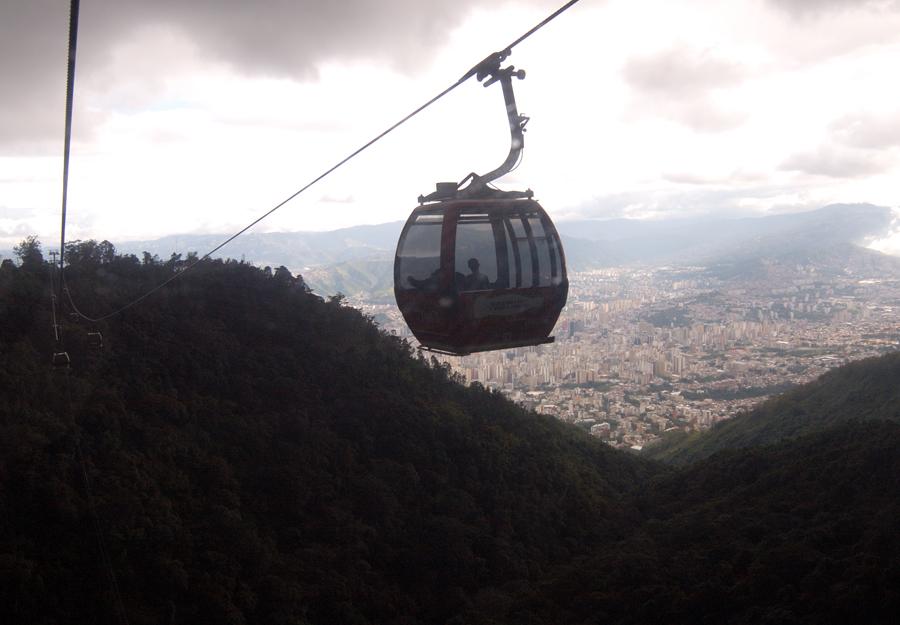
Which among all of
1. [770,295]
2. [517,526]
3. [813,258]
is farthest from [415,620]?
[813,258]

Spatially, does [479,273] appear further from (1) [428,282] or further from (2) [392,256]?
(2) [392,256]

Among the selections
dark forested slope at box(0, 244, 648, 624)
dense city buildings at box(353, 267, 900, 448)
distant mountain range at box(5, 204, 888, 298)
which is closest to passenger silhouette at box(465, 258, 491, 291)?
dark forested slope at box(0, 244, 648, 624)

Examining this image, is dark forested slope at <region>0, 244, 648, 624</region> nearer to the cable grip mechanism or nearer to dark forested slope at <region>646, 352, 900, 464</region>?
dark forested slope at <region>646, 352, 900, 464</region>

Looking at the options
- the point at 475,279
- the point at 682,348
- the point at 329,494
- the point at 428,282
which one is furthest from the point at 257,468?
the point at 682,348

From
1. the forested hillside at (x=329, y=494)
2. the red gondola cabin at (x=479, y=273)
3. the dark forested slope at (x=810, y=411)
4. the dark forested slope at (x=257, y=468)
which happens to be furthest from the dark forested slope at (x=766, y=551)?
the red gondola cabin at (x=479, y=273)

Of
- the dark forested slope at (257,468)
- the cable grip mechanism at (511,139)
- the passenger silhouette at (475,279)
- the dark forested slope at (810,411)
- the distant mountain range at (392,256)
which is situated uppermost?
the distant mountain range at (392,256)

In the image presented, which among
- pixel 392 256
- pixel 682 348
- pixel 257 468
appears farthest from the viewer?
pixel 392 256

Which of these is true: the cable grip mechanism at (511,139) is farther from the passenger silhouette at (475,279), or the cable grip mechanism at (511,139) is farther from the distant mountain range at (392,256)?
the distant mountain range at (392,256)
